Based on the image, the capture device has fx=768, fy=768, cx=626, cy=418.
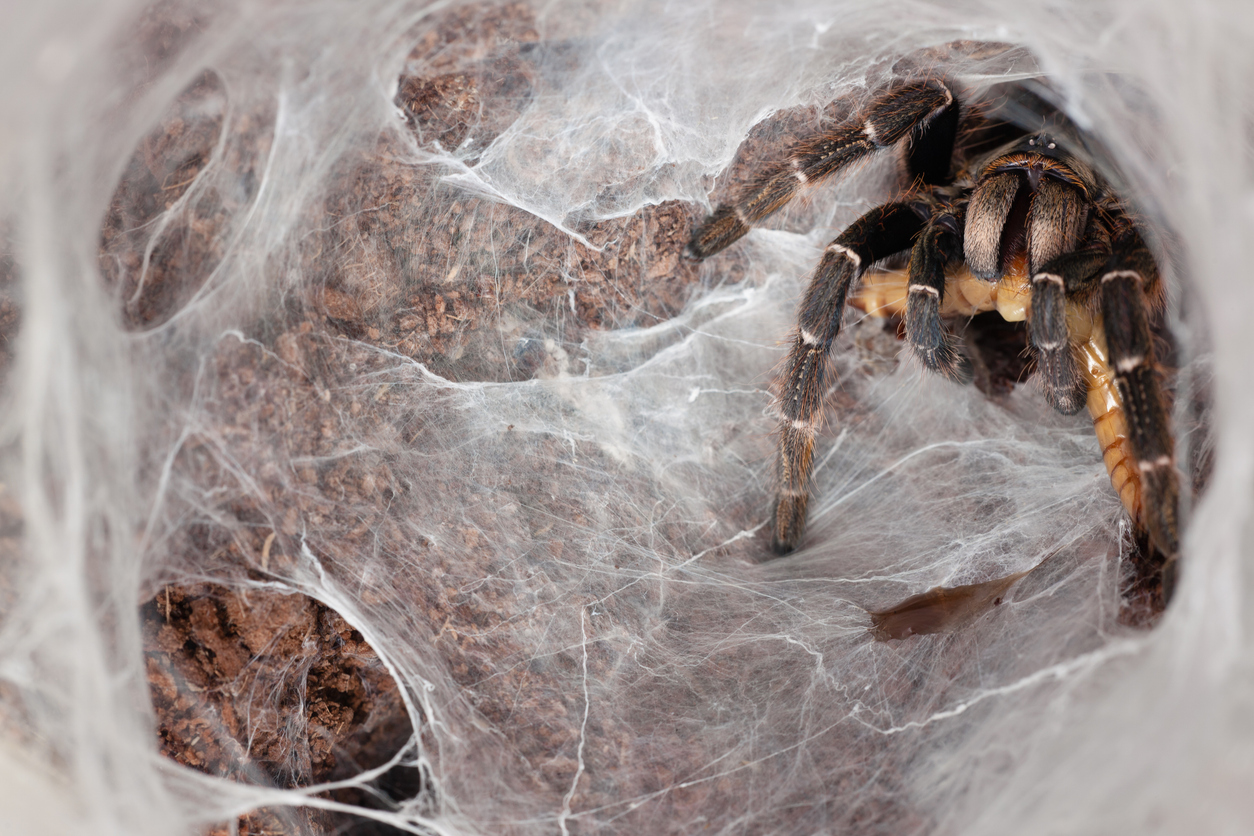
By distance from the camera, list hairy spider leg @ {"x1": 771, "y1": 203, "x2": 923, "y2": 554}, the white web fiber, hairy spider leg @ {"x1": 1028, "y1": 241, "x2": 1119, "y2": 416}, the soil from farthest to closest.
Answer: hairy spider leg @ {"x1": 771, "y1": 203, "x2": 923, "y2": 554}, the soil, hairy spider leg @ {"x1": 1028, "y1": 241, "x2": 1119, "y2": 416}, the white web fiber

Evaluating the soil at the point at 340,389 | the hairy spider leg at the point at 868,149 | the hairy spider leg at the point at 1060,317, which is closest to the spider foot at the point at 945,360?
the hairy spider leg at the point at 1060,317

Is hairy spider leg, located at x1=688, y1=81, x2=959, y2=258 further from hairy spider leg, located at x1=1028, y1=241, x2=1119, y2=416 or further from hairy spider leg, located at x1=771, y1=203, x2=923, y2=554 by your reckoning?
hairy spider leg, located at x1=1028, y1=241, x2=1119, y2=416

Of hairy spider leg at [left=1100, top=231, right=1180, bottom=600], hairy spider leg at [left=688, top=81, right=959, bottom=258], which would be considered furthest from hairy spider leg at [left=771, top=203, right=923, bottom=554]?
hairy spider leg at [left=1100, top=231, right=1180, bottom=600]

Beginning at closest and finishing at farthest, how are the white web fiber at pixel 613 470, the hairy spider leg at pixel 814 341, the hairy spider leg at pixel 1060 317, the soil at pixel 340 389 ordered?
the white web fiber at pixel 613 470, the hairy spider leg at pixel 1060 317, the soil at pixel 340 389, the hairy spider leg at pixel 814 341

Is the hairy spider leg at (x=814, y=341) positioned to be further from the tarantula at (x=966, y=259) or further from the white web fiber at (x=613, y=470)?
the white web fiber at (x=613, y=470)

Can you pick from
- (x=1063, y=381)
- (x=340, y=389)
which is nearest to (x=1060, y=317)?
(x=1063, y=381)

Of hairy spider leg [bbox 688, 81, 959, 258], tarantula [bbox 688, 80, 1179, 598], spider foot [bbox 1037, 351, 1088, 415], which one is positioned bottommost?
spider foot [bbox 1037, 351, 1088, 415]

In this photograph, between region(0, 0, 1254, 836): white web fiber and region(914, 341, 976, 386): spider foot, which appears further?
region(914, 341, 976, 386): spider foot
